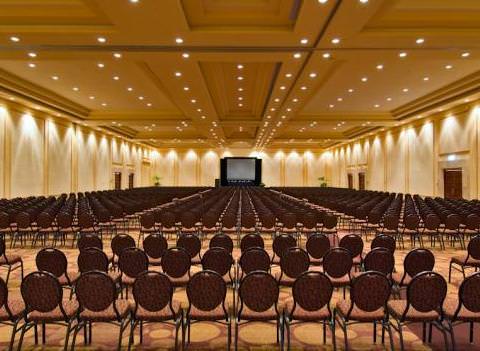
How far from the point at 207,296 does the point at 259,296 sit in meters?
0.58

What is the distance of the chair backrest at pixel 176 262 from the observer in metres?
5.68

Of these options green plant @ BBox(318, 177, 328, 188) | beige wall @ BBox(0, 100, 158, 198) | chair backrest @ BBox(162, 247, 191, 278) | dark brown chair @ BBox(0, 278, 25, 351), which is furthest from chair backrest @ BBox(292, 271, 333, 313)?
green plant @ BBox(318, 177, 328, 188)

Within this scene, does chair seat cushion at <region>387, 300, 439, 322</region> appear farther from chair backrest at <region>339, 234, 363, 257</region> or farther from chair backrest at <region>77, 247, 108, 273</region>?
chair backrest at <region>77, 247, 108, 273</region>

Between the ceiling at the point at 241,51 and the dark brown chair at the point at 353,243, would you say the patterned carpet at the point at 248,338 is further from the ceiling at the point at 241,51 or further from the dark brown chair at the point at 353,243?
the ceiling at the point at 241,51

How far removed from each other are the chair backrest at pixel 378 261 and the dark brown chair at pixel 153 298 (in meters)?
2.88

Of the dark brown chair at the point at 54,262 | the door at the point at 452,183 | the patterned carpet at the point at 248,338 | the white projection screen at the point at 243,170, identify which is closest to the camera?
the patterned carpet at the point at 248,338

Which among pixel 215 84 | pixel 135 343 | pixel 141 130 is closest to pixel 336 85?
pixel 215 84

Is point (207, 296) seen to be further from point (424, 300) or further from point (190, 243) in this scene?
point (190, 243)

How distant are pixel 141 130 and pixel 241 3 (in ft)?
89.5

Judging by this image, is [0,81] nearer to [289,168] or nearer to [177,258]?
[177,258]

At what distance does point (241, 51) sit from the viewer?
11461 millimetres

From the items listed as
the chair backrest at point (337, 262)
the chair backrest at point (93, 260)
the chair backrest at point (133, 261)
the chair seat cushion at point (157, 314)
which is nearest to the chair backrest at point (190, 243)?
the chair backrest at point (133, 261)

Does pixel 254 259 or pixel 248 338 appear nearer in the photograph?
pixel 248 338

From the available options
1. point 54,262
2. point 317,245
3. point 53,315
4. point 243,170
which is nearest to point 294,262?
point 317,245
